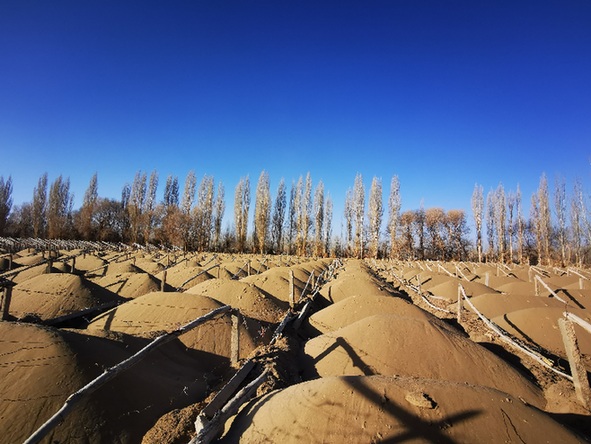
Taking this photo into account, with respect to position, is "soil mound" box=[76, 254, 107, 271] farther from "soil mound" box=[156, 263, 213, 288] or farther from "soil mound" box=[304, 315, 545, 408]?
"soil mound" box=[304, 315, 545, 408]

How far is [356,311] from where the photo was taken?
29.6ft

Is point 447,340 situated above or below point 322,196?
below

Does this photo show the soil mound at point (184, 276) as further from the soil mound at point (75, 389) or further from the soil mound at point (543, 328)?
the soil mound at point (543, 328)

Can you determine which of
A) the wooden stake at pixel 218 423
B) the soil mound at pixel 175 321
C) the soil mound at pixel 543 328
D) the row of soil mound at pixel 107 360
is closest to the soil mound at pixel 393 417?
the wooden stake at pixel 218 423

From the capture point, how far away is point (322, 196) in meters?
53.6

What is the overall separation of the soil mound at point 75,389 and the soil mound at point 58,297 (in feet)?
18.5

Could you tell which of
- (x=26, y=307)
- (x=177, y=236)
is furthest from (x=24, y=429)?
(x=177, y=236)

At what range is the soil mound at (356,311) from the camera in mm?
8734

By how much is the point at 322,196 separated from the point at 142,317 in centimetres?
4666

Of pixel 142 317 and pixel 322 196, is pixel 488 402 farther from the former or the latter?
pixel 322 196

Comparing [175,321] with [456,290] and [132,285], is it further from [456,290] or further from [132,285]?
[456,290]

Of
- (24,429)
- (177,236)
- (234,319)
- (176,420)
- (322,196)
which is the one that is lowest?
(176,420)

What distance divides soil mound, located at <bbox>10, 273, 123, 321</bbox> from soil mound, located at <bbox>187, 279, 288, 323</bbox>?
313 centimetres

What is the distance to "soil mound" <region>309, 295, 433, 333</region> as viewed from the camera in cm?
873
